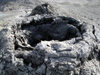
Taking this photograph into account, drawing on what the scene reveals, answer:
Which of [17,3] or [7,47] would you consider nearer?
[7,47]

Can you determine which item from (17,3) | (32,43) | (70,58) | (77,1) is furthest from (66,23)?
(77,1)

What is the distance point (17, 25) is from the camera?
13.3ft

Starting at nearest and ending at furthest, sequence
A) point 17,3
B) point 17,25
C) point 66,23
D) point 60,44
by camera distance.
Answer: point 60,44 < point 17,25 < point 66,23 < point 17,3

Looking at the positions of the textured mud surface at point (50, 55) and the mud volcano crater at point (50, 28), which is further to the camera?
the mud volcano crater at point (50, 28)

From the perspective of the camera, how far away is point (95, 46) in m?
3.45

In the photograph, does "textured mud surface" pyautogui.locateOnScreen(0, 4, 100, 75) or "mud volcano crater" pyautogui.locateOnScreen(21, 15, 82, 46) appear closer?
"textured mud surface" pyautogui.locateOnScreen(0, 4, 100, 75)

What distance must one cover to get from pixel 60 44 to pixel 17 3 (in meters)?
11.0

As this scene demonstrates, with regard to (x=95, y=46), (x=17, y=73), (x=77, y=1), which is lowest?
(x=77, y=1)

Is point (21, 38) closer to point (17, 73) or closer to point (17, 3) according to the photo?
point (17, 73)

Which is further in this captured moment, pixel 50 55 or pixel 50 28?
pixel 50 28

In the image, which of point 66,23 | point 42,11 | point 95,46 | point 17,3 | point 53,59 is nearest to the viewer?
point 53,59

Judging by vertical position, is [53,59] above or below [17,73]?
above

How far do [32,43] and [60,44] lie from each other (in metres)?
1.19

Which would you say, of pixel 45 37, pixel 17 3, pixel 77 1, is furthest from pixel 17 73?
pixel 77 1
